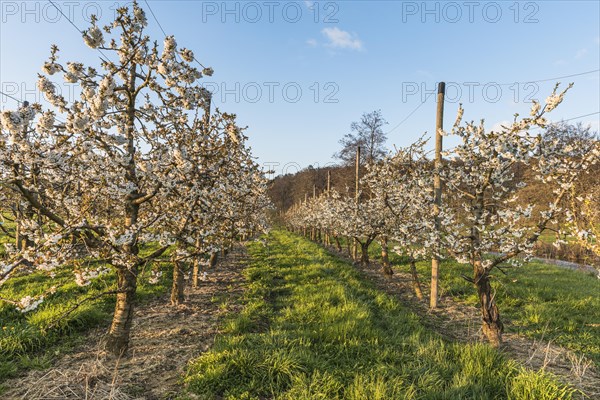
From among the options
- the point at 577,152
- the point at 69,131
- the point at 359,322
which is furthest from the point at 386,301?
the point at 69,131

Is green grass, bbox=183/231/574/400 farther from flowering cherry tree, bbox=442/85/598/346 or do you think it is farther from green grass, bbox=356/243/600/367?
green grass, bbox=356/243/600/367

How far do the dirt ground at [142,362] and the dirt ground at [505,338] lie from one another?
543 cm

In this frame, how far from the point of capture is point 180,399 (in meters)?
3.90

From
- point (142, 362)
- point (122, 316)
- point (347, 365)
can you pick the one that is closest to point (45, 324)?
point (122, 316)

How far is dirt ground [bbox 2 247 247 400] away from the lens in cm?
403

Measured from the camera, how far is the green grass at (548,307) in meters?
6.82

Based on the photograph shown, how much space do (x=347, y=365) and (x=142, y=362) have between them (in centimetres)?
344

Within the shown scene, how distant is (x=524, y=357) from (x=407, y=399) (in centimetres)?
389

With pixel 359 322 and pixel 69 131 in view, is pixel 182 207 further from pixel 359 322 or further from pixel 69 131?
pixel 359 322

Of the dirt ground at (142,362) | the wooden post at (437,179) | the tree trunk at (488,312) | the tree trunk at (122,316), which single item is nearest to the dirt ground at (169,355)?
the dirt ground at (142,362)

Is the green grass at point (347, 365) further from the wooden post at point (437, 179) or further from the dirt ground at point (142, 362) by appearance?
the wooden post at point (437, 179)

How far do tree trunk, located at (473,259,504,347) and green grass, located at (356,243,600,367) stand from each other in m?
0.33

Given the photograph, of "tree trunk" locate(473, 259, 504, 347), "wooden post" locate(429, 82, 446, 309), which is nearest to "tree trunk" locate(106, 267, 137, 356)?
"tree trunk" locate(473, 259, 504, 347)

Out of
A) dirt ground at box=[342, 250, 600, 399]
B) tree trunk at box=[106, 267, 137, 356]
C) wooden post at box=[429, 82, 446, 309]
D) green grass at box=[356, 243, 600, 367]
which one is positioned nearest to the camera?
dirt ground at box=[342, 250, 600, 399]
